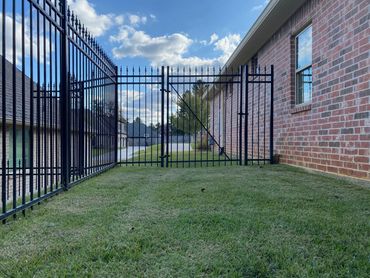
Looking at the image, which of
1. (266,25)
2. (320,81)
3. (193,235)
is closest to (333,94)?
(320,81)

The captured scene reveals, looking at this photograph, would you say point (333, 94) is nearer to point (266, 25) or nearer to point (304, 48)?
point (304, 48)

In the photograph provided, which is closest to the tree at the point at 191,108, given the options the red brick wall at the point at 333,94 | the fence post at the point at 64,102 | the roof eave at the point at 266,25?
the roof eave at the point at 266,25

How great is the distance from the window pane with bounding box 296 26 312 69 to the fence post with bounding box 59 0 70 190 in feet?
13.7

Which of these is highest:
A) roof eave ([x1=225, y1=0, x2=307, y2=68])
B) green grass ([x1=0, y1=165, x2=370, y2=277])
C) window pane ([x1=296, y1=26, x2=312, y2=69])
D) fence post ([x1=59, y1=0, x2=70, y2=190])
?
roof eave ([x1=225, y1=0, x2=307, y2=68])

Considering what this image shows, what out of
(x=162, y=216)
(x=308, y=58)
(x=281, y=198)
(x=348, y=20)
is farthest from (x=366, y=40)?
(x=162, y=216)

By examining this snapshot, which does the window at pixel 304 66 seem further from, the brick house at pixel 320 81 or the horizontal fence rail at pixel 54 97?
the horizontal fence rail at pixel 54 97

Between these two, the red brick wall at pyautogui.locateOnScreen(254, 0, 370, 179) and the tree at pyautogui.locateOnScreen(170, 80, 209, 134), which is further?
the tree at pyautogui.locateOnScreen(170, 80, 209, 134)

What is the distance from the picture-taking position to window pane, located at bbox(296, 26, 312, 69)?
561 cm

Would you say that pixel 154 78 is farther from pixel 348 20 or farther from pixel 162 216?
pixel 162 216

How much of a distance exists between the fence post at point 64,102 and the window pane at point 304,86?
4.19 m

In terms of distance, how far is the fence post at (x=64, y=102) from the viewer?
3.65m

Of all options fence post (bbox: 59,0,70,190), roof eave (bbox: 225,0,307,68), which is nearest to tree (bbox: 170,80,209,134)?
roof eave (bbox: 225,0,307,68)

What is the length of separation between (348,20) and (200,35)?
856cm

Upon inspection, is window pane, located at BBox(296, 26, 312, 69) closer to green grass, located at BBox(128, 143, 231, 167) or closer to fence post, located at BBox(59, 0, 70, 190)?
green grass, located at BBox(128, 143, 231, 167)
